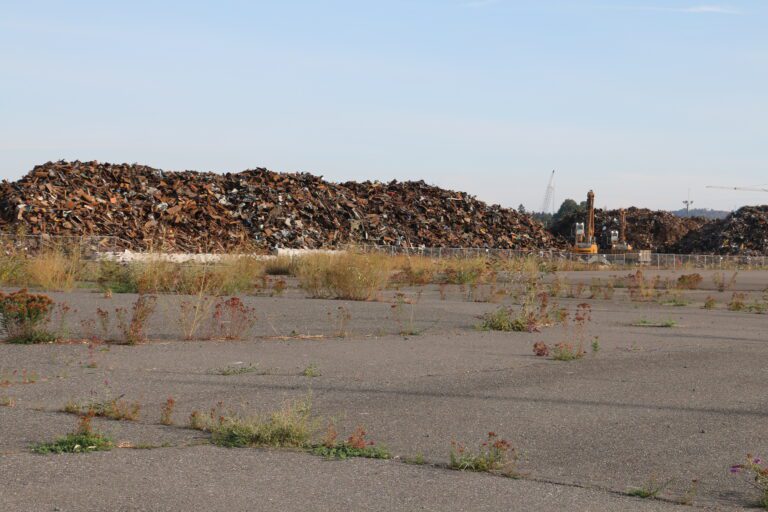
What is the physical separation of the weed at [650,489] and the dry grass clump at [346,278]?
53.8 ft

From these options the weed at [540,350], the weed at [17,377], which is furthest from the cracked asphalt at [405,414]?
the weed at [540,350]

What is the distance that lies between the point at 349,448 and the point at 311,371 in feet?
13.6

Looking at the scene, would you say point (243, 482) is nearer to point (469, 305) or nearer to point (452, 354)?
point (452, 354)

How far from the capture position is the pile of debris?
7357 cm

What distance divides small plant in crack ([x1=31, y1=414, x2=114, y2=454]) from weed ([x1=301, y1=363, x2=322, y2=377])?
4.14 meters

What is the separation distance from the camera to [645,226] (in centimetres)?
8844

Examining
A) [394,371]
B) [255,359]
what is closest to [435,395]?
[394,371]

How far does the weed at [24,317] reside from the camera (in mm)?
13492

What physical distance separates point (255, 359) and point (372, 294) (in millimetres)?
10618

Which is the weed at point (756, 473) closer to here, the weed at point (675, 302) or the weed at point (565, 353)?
the weed at point (565, 353)

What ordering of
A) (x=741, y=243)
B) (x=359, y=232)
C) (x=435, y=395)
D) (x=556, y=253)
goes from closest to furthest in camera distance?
(x=435, y=395), (x=359, y=232), (x=556, y=253), (x=741, y=243)

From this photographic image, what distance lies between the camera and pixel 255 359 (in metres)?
13.1

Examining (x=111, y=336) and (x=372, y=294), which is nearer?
(x=111, y=336)

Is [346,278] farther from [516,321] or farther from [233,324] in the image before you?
[233,324]
